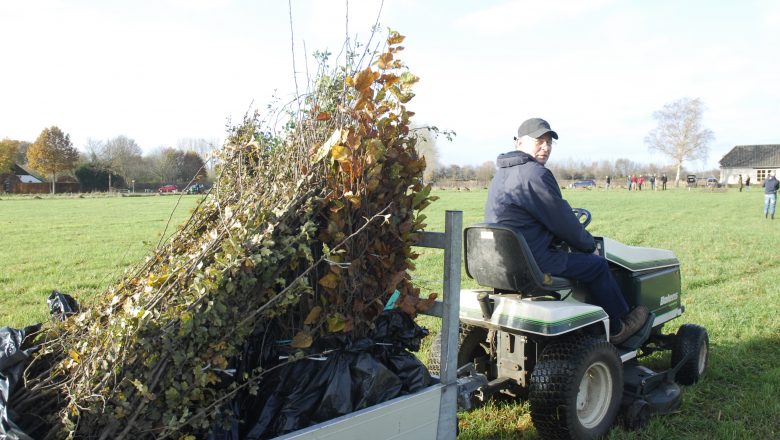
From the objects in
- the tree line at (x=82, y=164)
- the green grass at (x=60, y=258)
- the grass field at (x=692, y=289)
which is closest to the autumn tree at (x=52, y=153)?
the tree line at (x=82, y=164)

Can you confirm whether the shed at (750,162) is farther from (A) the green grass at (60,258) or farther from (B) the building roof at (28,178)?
(B) the building roof at (28,178)

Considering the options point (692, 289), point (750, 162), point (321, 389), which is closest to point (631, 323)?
point (321, 389)

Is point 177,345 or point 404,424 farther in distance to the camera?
point 404,424

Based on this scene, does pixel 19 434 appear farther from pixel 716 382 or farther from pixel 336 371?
pixel 716 382

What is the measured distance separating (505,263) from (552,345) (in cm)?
58

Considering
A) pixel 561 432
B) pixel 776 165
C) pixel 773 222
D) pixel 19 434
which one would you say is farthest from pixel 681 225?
pixel 776 165

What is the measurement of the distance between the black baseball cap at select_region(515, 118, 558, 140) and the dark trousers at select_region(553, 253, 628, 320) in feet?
2.71

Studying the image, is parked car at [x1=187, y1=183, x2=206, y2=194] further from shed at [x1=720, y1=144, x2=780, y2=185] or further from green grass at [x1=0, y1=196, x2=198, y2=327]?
shed at [x1=720, y1=144, x2=780, y2=185]

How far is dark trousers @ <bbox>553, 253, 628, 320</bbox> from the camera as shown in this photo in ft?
12.4

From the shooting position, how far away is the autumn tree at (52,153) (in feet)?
222

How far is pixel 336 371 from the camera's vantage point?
2.57 metres

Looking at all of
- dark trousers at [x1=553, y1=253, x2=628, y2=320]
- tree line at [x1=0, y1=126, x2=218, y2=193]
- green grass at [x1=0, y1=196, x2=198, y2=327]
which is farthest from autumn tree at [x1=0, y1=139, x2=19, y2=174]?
dark trousers at [x1=553, y1=253, x2=628, y2=320]

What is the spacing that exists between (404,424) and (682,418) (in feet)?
7.85

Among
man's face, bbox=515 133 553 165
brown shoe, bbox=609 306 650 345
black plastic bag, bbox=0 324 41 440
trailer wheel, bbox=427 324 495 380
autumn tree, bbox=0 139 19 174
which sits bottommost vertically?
trailer wheel, bbox=427 324 495 380
